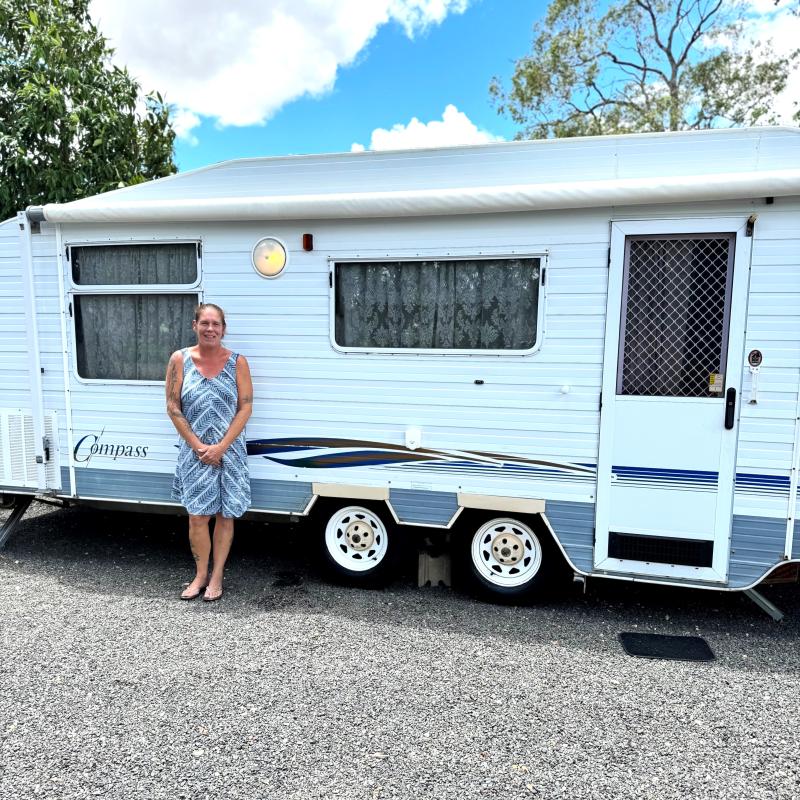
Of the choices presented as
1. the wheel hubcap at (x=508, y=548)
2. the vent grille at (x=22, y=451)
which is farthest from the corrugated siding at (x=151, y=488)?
the wheel hubcap at (x=508, y=548)

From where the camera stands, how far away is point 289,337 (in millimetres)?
4039

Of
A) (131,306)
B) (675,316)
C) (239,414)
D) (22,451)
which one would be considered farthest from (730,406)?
(22,451)

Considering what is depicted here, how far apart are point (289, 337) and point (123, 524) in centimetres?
283

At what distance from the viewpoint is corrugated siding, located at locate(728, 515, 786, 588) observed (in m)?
3.39

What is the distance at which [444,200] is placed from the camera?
11.8 feet

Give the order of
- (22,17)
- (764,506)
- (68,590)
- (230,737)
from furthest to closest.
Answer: (22,17) < (68,590) < (764,506) < (230,737)

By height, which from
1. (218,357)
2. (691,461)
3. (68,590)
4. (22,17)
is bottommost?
(68,590)

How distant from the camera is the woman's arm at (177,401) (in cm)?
387

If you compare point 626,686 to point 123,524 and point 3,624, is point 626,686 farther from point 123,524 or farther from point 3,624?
point 123,524

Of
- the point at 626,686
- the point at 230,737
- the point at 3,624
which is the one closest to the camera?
the point at 230,737

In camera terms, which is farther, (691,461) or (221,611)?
(221,611)

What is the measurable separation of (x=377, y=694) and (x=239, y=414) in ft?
6.23

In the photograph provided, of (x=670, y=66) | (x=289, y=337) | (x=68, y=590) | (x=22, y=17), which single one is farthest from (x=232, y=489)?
(x=670, y=66)

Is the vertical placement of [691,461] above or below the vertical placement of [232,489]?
above
